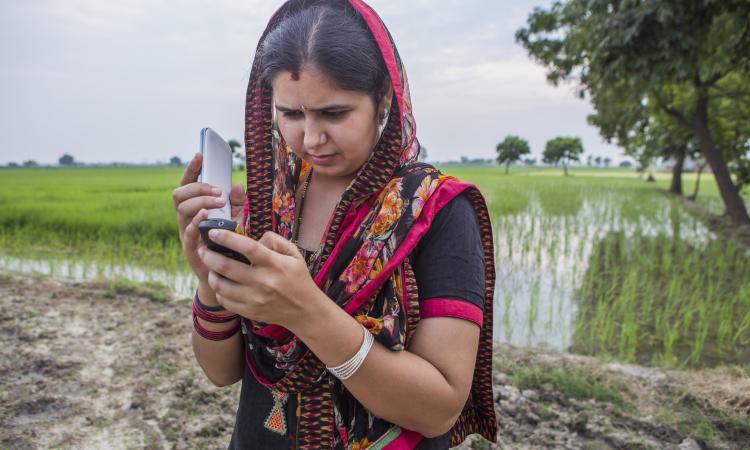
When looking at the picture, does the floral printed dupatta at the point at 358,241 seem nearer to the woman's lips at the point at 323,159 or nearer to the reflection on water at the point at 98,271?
the woman's lips at the point at 323,159

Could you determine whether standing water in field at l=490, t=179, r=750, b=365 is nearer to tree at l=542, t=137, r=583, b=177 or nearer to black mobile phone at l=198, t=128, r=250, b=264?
black mobile phone at l=198, t=128, r=250, b=264

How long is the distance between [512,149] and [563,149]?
658 centimetres

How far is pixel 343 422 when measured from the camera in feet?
2.79

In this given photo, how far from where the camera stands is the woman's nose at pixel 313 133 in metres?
0.82

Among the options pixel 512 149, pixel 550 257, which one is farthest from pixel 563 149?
pixel 550 257

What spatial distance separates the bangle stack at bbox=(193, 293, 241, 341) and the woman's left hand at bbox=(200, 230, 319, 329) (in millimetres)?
234

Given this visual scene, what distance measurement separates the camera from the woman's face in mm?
796

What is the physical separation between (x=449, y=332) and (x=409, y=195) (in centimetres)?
22

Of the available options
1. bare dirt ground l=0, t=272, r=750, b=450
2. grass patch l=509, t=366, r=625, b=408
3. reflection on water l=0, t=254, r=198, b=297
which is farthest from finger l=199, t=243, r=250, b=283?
reflection on water l=0, t=254, r=198, b=297

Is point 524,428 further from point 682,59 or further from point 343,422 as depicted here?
point 682,59

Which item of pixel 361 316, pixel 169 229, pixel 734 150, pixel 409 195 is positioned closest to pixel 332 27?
pixel 409 195

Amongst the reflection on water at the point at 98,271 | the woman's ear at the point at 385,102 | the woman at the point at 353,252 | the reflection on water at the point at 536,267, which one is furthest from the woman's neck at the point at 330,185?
the reflection on water at the point at 98,271

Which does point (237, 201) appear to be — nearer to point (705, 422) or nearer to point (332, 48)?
point (332, 48)

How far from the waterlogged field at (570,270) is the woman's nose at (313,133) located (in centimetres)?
312
